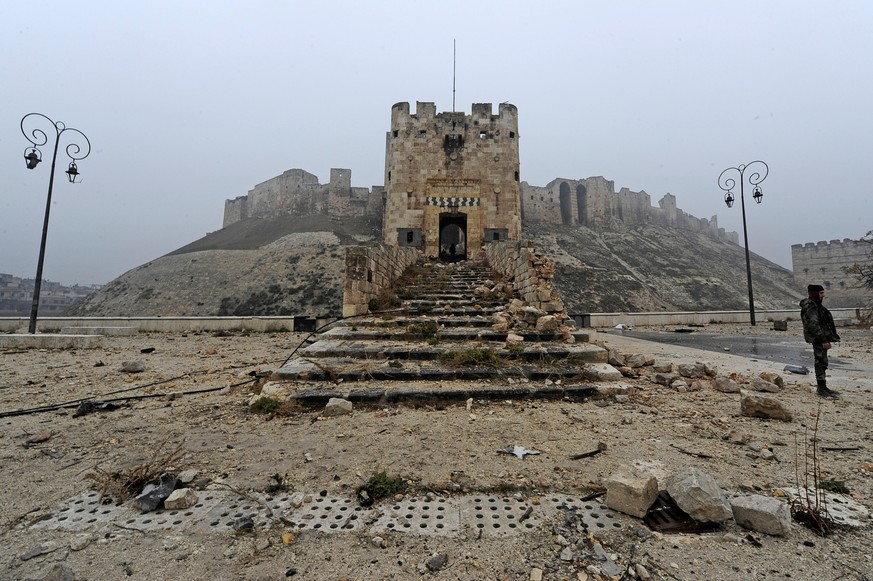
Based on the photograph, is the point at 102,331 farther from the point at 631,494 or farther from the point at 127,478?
the point at 631,494

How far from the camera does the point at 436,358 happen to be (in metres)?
6.17

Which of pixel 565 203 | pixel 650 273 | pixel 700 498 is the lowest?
pixel 700 498

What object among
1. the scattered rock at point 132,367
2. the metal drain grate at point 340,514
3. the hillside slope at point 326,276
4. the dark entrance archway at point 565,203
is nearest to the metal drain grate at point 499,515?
the metal drain grate at point 340,514

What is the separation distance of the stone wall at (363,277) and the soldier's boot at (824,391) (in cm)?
796

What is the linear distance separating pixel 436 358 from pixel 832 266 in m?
63.7

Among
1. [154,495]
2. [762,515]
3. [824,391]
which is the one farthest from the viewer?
[824,391]

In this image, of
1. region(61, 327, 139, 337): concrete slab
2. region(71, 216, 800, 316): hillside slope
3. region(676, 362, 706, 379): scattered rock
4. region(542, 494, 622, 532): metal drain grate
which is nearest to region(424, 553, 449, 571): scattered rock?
region(542, 494, 622, 532): metal drain grate

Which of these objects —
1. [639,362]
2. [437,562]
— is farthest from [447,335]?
[437,562]

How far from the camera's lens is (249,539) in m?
2.13

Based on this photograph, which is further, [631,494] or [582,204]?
[582,204]

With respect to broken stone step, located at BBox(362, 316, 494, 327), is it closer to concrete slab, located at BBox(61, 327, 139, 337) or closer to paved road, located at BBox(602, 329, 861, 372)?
paved road, located at BBox(602, 329, 861, 372)

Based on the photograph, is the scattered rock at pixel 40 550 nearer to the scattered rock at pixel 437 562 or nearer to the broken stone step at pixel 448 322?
the scattered rock at pixel 437 562

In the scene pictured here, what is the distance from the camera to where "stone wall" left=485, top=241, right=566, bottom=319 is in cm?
806

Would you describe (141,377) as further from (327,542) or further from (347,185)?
(347,185)
